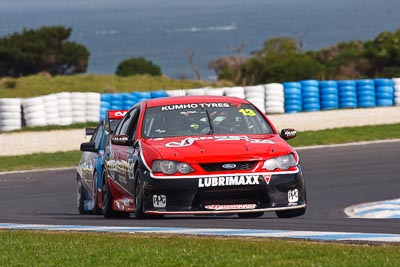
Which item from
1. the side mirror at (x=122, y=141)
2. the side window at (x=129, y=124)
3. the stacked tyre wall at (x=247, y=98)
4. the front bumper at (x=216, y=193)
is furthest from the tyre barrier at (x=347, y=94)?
the front bumper at (x=216, y=193)

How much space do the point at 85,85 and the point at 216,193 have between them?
37.3 metres

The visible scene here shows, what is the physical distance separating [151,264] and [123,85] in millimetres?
41349

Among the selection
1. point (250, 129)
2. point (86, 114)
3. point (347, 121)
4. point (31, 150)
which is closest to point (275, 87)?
point (347, 121)

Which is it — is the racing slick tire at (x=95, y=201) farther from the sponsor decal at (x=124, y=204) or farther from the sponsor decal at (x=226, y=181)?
the sponsor decal at (x=226, y=181)

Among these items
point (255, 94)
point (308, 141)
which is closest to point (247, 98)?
point (255, 94)

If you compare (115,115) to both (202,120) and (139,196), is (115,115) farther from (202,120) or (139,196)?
(139,196)

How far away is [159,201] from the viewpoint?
12602mm

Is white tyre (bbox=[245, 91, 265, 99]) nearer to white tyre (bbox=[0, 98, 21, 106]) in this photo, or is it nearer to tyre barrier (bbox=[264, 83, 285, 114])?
tyre barrier (bbox=[264, 83, 285, 114])

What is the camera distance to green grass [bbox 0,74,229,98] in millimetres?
47844

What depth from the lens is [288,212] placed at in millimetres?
13203

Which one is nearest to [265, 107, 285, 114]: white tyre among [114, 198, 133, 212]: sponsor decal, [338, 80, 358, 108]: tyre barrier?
[338, 80, 358, 108]: tyre barrier

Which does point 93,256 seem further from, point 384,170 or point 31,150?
point 31,150

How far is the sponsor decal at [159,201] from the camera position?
12.6 m

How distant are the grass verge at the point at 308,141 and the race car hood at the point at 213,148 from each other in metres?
13.6
